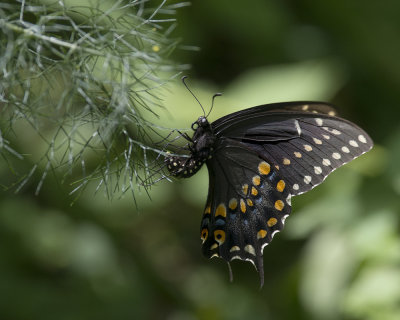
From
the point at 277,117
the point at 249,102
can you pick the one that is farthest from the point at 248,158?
the point at 249,102

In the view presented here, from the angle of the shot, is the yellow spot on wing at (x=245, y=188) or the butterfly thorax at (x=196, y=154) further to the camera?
the yellow spot on wing at (x=245, y=188)

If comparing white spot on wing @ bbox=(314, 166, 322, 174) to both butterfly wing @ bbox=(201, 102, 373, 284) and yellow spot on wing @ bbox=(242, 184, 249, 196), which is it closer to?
butterfly wing @ bbox=(201, 102, 373, 284)

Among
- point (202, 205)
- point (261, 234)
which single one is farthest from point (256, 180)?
point (202, 205)

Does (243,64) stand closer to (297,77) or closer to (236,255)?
(297,77)

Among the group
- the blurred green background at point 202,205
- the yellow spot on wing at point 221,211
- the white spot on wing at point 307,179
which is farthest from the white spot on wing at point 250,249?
the blurred green background at point 202,205

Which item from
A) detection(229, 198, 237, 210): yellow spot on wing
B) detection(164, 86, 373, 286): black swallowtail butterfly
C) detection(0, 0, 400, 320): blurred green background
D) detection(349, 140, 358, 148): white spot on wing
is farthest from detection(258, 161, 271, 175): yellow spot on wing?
detection(0, 0, 400, 320): blurred green background

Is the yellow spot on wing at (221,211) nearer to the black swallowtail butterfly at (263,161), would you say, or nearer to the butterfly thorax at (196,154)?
Answer: the black swallowtail butterfly at (263,161)

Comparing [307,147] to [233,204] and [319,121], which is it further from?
[233,204]
